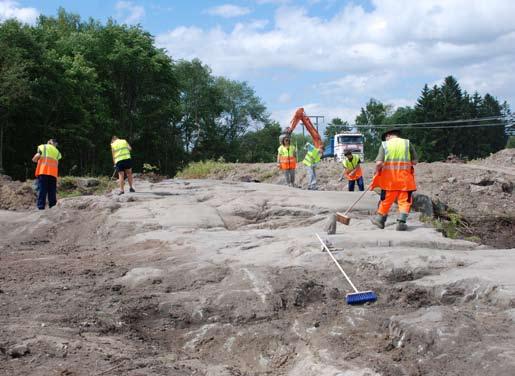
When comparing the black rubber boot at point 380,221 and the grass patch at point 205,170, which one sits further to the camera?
the grass patch at point 205,170

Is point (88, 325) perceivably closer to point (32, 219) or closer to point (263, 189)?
point (32, 219)

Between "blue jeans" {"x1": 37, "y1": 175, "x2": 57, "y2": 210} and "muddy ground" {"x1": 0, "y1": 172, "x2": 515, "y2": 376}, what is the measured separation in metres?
4.68

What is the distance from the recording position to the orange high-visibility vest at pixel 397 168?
9352 millimetres

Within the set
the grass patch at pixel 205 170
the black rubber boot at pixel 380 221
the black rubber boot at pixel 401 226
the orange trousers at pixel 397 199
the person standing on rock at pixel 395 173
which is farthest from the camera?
the grass patch at pixel 205 170

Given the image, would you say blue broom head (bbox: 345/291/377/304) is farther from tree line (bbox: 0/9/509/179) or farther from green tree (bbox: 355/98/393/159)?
green tree (bbox: 355/98/393/159)

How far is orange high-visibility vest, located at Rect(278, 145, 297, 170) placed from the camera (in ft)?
56.9

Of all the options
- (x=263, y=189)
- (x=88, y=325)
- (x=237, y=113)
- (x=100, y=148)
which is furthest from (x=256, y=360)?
(x=237, y=113)

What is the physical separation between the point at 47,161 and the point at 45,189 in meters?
0.65

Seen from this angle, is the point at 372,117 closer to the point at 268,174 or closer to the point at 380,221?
the point at 268,174

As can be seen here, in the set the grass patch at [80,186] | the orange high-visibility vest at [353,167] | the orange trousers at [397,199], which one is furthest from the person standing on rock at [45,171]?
the orange trousers at [397,199]

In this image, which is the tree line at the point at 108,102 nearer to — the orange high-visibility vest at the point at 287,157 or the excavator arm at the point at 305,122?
the excavator arm at the point at 305,122

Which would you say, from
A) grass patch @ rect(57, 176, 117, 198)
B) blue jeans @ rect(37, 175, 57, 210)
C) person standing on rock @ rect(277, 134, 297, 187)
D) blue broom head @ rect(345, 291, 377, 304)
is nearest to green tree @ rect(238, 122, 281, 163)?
grass patch @ rect(57, 176, 117, 198)

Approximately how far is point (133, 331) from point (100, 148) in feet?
→ 124

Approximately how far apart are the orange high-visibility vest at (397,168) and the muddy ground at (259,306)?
66 cm
